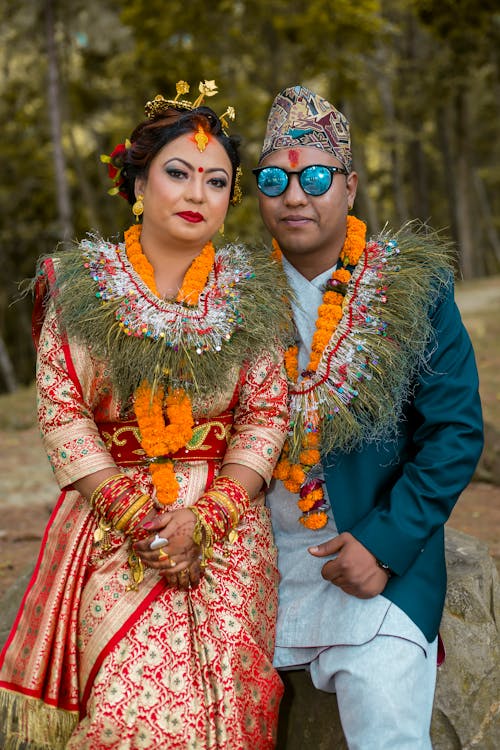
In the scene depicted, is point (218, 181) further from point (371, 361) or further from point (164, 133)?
point (371, 361)

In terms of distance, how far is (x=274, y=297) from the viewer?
2.95m

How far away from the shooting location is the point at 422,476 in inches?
107

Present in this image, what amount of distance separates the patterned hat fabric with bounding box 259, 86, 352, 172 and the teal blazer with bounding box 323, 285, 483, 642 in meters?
0.70

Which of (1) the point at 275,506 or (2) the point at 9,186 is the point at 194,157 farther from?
(2) the point at 9,186

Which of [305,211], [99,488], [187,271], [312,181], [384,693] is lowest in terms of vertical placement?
[384,693]

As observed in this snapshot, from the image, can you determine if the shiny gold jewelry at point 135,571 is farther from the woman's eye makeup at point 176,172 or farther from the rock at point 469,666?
the woman's eye makeup at point 176,172

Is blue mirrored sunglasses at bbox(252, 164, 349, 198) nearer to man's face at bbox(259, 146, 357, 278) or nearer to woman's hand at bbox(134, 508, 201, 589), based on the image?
man's face at bbox(259, 146, 357, 278)

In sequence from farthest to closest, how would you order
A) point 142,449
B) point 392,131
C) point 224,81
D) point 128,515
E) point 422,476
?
point 392,131 < point 224,81 < point 142,449 < point 422,476 < point 128,515

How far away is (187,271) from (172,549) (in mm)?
1018

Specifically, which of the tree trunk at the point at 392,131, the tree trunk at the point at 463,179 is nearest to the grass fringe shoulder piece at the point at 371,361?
the tree trunk at the point at 392,131

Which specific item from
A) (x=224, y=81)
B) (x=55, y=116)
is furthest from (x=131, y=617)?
(x=224, y=81)

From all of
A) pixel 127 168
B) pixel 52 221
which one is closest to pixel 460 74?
pixel 52 221

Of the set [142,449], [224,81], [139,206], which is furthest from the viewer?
[224,81]

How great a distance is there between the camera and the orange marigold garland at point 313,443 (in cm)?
290
